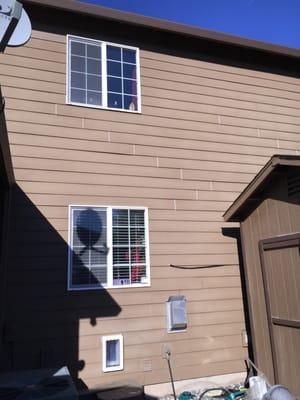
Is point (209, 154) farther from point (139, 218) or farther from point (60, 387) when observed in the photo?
point (60, 387)

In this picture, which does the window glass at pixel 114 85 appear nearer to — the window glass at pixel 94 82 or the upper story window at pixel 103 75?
the upper story window at pixel 103 75

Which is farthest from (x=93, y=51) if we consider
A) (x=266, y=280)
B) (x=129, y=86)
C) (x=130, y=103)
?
(x=266, y=280)

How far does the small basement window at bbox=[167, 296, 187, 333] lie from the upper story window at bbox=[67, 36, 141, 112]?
300 centimetres

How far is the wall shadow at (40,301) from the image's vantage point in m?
4.52

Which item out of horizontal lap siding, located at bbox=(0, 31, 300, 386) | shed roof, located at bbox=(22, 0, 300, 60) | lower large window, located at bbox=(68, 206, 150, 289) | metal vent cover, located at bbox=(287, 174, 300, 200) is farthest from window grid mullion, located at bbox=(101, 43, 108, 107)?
metal vent cover, located at bbox=(287, 174, 300, 200)

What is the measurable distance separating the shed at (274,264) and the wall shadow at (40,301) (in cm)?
198

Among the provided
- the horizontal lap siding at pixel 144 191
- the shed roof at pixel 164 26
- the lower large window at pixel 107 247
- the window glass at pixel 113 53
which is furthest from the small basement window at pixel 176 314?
the shed roof at pixel 164 26

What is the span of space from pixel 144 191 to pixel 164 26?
2.76 meters

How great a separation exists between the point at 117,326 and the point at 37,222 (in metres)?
1.77

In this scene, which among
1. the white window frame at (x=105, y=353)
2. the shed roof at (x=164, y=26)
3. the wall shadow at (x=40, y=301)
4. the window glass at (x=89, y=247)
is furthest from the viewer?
the shed roof at (x=164, y=26)

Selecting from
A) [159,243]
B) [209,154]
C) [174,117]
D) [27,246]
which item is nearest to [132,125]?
[174,117]

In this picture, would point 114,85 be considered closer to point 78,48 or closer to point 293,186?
point 78,48

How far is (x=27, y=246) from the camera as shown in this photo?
15.8 ft

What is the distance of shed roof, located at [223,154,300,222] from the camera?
446 centimetres
